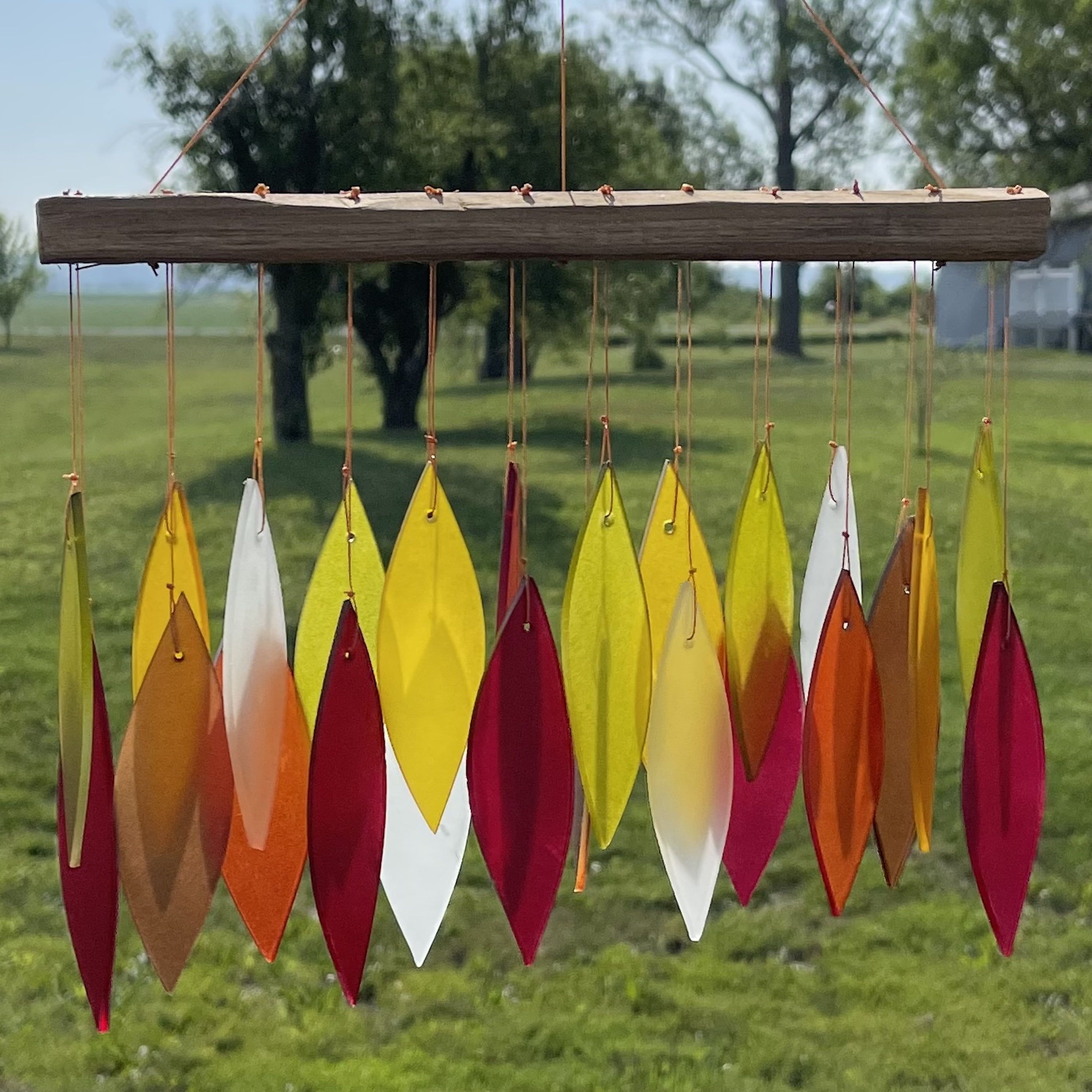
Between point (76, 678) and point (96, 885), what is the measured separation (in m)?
0.17

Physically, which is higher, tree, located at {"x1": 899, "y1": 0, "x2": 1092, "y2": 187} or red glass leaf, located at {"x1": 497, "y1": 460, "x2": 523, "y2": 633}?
tree, located at {"x1": 899, "y1": 0, "x2": 1092, "y2": 187}

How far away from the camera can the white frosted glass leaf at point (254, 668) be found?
3.19 ft

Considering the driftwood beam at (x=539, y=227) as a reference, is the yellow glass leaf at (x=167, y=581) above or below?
below

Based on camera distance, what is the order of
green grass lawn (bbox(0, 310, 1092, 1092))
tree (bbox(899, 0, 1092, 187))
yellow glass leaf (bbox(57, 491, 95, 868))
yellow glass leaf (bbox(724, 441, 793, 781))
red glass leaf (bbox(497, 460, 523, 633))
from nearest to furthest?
yellow glass leaf (bbox(57, 491, 95, 868)) < yellow glass leaf (bbox(724, 441, 793, 781)) < red glass leaf (bbox(497, 460, 523, 633)) < green grass lawn (bbox(0, 310, 1092, 1092)) < tree (bbox(899, 0, 1092, 187))

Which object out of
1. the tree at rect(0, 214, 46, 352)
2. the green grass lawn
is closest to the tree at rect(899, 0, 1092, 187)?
the green grass lawn

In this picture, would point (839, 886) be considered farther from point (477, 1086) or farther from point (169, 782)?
point (477, 1086)

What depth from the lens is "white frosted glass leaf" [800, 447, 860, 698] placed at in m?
1.07

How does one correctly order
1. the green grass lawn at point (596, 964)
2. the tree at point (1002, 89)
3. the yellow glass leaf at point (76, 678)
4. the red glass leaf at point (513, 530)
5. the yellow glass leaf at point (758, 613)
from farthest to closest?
1. the tree at point (1002, 89)
2. the green grass lawn at point (596, 964)
3. the red glass leaf at point (513, 530)
4. the yellow glass leaf at point (758, 613)
5. the yellow glass leaf at point (76, 678)

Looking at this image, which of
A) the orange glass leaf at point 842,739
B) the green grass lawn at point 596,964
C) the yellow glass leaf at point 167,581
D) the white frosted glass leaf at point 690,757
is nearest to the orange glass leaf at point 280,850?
the yellow glass leaf at point 167,581

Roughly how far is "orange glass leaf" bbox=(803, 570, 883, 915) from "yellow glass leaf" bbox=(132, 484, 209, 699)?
446 millimetres

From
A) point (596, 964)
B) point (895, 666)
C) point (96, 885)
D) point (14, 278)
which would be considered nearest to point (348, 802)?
point (96, 885)

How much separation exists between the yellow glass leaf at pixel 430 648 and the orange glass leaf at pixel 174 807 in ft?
0.41

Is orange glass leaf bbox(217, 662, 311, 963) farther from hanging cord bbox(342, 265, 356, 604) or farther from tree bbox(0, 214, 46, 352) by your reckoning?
tree bbox(0, 214, 46, 352)

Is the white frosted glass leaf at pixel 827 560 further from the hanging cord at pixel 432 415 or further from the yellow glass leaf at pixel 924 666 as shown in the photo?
the hanging cord at pixel 432 415
